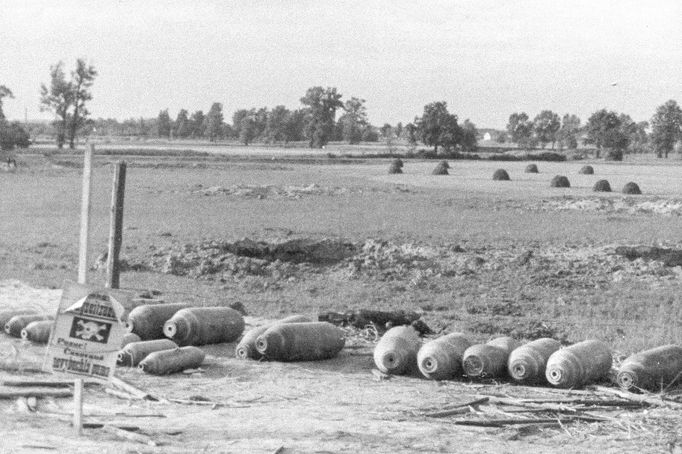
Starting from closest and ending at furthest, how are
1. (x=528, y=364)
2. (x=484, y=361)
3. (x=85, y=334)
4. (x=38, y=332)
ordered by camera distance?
(x=85, y=334)
(x=528, y=364)
(x=484, y=361)
(x=38, y=332)

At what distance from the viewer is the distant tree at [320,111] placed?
16262 centimetres

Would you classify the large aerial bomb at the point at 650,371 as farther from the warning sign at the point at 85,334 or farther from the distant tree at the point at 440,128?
the distant tree at the point at 440,128

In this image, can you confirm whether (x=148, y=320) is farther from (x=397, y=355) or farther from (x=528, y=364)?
(x=528, y=364)

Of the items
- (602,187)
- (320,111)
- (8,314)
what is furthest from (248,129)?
(8,314)

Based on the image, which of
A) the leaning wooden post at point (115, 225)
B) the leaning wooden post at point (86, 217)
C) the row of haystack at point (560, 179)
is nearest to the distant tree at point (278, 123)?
the row of haystack at point (560, 179)

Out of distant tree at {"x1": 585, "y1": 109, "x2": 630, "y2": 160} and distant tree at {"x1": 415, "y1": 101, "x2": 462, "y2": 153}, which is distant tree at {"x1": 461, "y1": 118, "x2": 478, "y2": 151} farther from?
distant tree at {"x1": 585, "y1": 109, "x2": 630, "y2": 160}

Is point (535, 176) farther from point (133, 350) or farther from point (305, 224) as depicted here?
point (133, 350)

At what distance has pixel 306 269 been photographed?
24406 mm

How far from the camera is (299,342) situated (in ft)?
47.4

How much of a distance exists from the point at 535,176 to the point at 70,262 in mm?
56610

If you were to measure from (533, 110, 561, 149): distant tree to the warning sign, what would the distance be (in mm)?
183215

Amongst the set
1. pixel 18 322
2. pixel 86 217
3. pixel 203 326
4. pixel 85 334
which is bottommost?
pixel 18 322

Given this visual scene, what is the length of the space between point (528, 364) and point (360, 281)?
1075 cm

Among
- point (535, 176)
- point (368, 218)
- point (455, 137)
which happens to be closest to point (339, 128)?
point (455, 137)
